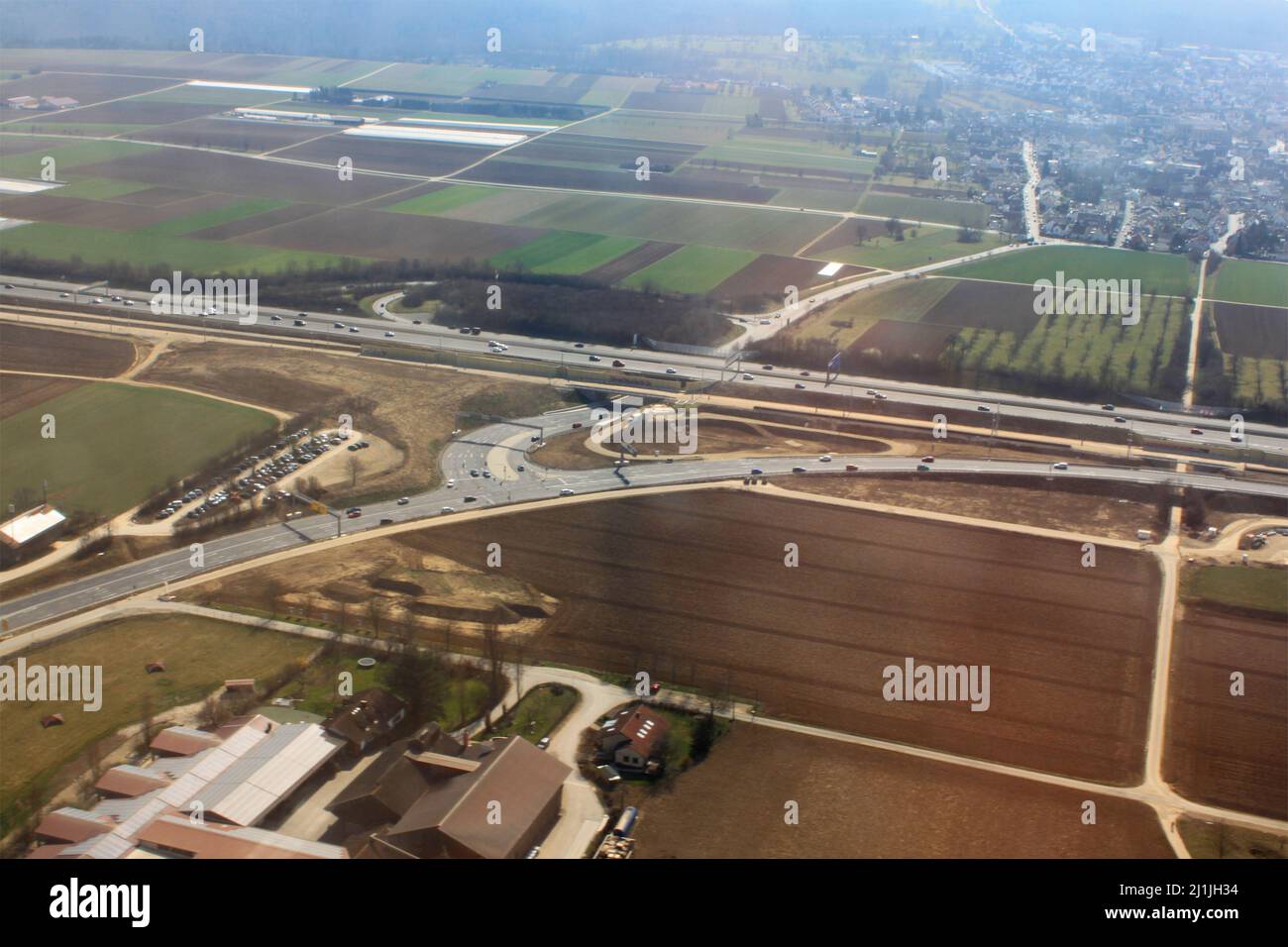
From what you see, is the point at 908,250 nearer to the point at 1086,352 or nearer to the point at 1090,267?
the point at 1090,267

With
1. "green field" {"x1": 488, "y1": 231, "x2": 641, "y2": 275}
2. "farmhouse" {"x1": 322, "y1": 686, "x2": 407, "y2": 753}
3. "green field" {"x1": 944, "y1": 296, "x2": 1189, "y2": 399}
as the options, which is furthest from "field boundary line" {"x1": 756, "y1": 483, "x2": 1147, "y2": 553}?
"green field" {"x1": 488, "y1": 231, "x2": 641, "y2": 275}

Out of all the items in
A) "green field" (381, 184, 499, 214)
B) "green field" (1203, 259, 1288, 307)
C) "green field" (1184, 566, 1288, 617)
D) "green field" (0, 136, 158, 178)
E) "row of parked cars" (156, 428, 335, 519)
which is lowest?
"green field" (1184, 566, 1288, 617)

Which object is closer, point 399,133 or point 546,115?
point 399,133

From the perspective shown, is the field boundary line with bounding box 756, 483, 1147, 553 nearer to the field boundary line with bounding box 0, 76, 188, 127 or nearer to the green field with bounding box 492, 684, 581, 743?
the green field with bounding box 492, 684, 581, 743

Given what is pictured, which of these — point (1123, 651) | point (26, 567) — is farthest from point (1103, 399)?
point (26, 567)

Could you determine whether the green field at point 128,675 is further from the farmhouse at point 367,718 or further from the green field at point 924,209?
the green field at point 924,209

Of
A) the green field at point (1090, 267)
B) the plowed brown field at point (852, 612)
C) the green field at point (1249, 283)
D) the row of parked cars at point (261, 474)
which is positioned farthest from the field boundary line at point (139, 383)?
the green field at point (1249, 283)

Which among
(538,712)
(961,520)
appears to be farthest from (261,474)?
(961,520)
